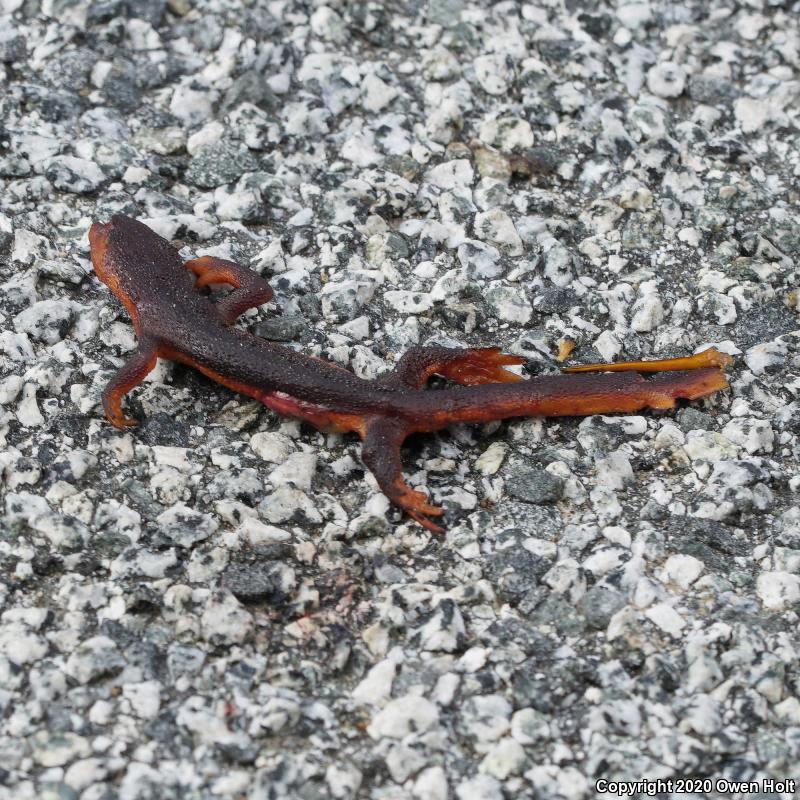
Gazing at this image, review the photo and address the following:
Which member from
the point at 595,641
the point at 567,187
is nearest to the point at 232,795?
the point at 595,641

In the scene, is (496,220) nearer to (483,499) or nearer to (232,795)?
(483,499)

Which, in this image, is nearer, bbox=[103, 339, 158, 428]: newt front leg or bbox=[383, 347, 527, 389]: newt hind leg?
bbox=[103, 339, 158, 428]: newt front leg

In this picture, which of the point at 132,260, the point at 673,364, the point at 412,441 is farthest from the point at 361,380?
the point at 673,364

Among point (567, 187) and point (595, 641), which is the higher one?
point (567, 187)

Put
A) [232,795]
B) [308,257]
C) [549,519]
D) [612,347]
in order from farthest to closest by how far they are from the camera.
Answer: [308,257] → [612,347] → [549,519] → [232,795]

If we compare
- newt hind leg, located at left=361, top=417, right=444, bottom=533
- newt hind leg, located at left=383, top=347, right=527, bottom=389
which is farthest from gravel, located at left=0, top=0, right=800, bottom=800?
newt hind leg, located at left=383, top=347, right=527, bottom=389

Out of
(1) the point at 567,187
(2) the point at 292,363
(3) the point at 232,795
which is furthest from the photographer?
(1) the point at 567,187

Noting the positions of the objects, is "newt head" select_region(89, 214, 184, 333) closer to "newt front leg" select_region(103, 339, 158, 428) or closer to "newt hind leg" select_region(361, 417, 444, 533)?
"newt front leg" select_region(103, 339, 158, 428)

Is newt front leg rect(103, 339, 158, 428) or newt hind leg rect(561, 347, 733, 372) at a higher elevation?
newt front leg rect(103, 339, 158, 428)

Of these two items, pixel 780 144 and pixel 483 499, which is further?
pixel 780 144
